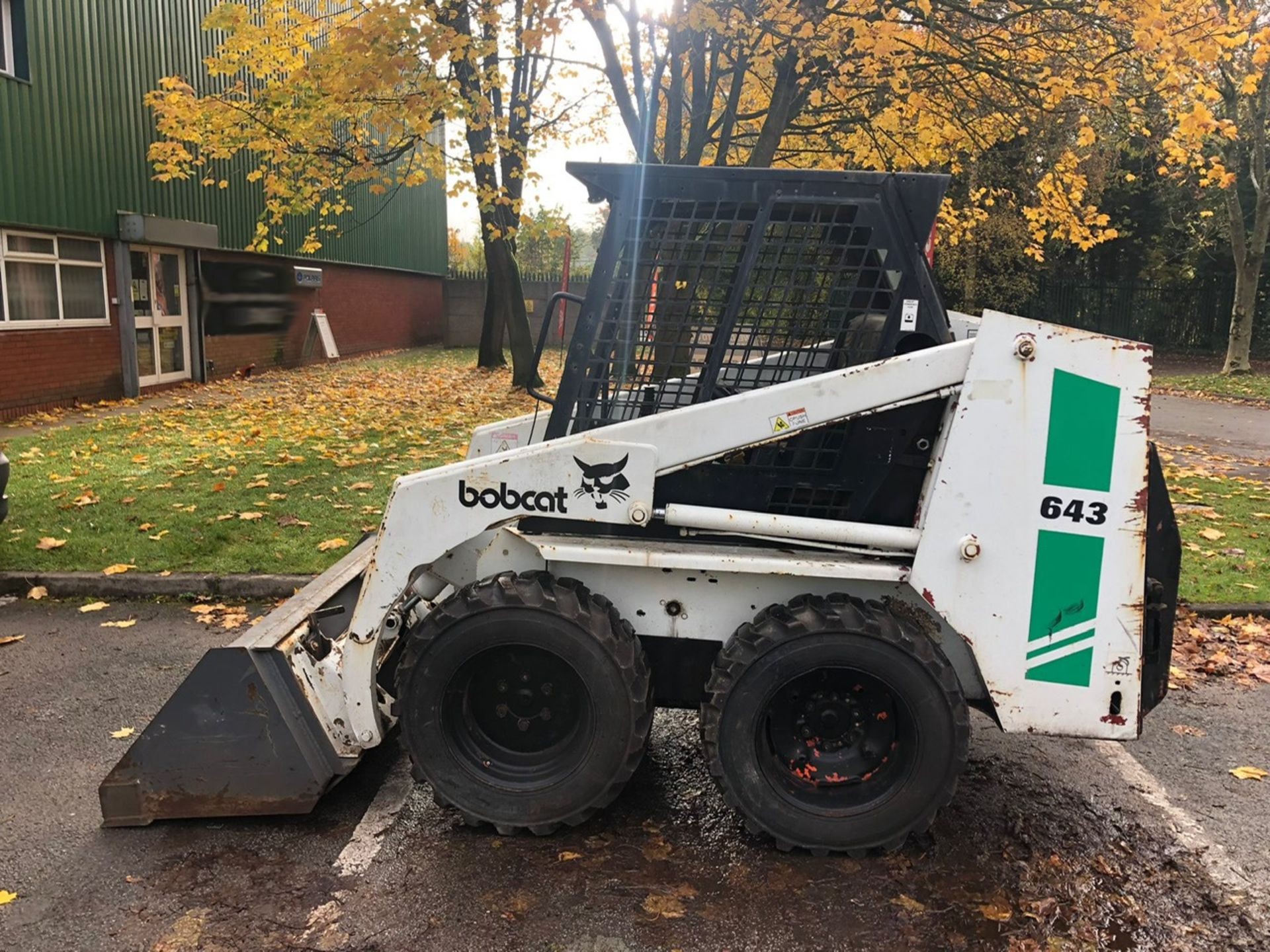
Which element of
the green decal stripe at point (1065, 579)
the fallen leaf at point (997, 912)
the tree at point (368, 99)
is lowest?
the fallen leaf at point (997, 912)

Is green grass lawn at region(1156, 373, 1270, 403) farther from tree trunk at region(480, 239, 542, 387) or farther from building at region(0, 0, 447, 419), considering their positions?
building at region(0, 0, 447, 419)

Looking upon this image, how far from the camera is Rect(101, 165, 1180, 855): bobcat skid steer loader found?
3174mm

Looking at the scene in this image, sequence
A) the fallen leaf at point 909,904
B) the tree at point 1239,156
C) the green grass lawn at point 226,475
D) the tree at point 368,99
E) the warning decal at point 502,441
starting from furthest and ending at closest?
the tree at point 1239,156, the tree at point 368,99, the green grass lawn at point 226,475, the warning decal at point 502,441, the fallen leaf at point 909,904

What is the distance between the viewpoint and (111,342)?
14.6 metres

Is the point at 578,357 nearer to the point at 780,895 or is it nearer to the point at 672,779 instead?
the point at 672,779

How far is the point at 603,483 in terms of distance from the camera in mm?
3305

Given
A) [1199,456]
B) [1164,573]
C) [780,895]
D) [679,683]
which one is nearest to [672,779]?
[679,683]

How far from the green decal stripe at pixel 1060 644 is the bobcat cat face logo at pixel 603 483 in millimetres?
1435

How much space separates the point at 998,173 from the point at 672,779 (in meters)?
22.4

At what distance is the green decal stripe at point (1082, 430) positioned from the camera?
3.11 meters

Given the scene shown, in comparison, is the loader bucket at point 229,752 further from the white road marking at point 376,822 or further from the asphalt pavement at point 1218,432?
the asphalt pavement at point 1218,432

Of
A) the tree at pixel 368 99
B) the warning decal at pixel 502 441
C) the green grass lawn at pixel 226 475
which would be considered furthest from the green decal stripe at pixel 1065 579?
the tree at pixel 368 99

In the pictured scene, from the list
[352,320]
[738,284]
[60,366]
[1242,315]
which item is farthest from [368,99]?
[1242,315]

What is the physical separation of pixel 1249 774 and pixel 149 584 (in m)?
5.90
